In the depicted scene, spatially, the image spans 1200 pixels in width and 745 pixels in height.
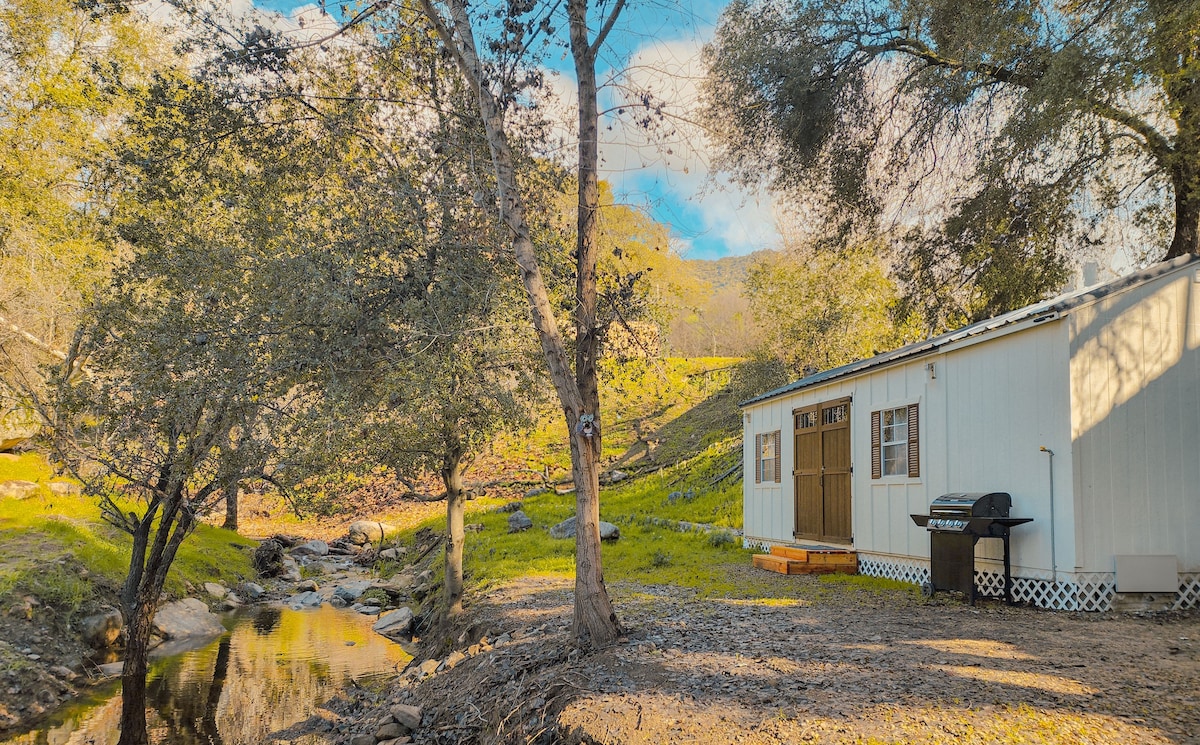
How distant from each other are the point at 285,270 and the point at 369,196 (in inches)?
46.9

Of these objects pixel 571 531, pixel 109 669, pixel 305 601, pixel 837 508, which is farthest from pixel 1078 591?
pixel 305 601

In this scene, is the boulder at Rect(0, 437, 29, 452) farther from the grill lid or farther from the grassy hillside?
the grill lid

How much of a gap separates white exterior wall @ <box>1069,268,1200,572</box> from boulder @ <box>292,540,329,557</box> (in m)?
22.0

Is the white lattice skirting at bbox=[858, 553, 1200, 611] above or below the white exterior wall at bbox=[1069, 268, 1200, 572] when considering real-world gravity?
below

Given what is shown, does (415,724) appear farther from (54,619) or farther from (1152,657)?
(54,619)

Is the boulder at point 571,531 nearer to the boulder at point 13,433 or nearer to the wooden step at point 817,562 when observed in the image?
the wooden step at point 817,562

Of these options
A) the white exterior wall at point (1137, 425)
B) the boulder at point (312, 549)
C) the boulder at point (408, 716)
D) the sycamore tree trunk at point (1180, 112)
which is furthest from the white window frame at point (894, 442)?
the boulder at point (312, 549)

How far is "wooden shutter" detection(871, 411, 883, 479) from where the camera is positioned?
465 inches

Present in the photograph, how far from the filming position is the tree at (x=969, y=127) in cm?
991

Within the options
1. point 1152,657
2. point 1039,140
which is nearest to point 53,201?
point 1039,140

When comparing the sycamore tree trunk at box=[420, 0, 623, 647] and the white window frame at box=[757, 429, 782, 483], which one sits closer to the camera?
the sycamore tree trunk at box=[420, 0, 623, 647]

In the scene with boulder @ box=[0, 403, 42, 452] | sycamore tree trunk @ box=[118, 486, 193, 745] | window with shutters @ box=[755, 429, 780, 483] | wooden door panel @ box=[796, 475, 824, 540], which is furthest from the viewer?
boulder @ box=[0, 403, 42, 452]

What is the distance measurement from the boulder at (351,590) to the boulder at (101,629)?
5.50 m

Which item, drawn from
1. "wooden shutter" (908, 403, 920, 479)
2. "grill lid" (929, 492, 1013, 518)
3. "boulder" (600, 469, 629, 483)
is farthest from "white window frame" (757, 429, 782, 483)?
"boulder" (600, 469, 629, 483)
